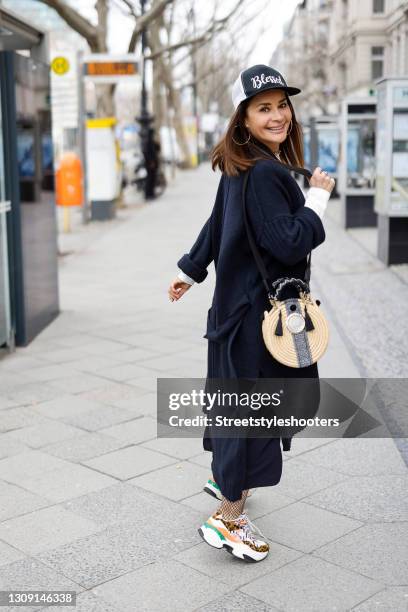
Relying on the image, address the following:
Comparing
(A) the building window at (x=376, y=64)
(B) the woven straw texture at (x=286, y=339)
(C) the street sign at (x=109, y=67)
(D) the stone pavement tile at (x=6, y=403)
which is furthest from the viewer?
(A) the building window at (x=376, y=64)

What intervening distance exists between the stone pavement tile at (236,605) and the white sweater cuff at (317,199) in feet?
4.37

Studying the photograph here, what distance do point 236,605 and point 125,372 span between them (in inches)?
139

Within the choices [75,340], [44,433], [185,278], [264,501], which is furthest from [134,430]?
[75,340]

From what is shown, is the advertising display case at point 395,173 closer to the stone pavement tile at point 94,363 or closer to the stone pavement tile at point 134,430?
the stone pavement tile at point 94,363

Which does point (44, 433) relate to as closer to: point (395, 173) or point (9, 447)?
point (9, 447)

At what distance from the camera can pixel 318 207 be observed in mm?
3275

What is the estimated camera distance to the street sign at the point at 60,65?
689 inches

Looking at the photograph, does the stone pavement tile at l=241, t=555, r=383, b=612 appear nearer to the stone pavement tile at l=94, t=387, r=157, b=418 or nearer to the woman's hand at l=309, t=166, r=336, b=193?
the woman's hand at l=309, t=166, r=336, b=193

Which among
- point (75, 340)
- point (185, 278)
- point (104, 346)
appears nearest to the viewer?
point (185, 278)

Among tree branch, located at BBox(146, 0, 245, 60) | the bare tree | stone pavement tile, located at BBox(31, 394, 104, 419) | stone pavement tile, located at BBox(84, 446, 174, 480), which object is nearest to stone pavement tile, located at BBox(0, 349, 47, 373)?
stone pavement tile, located at BBox(31, 394, 104, 419)

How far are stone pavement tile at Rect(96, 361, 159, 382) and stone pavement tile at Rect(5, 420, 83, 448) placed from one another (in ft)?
3.66

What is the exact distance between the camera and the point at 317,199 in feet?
10.8

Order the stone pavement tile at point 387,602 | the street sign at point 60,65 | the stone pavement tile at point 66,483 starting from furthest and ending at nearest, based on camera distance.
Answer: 1. the street sign at point 60,65
2. the stone pavement tile at point 66,483
3. the stone pavement tile at point 387,602

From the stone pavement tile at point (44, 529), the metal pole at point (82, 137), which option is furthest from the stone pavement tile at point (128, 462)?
the metal pole at point (82, 137)
